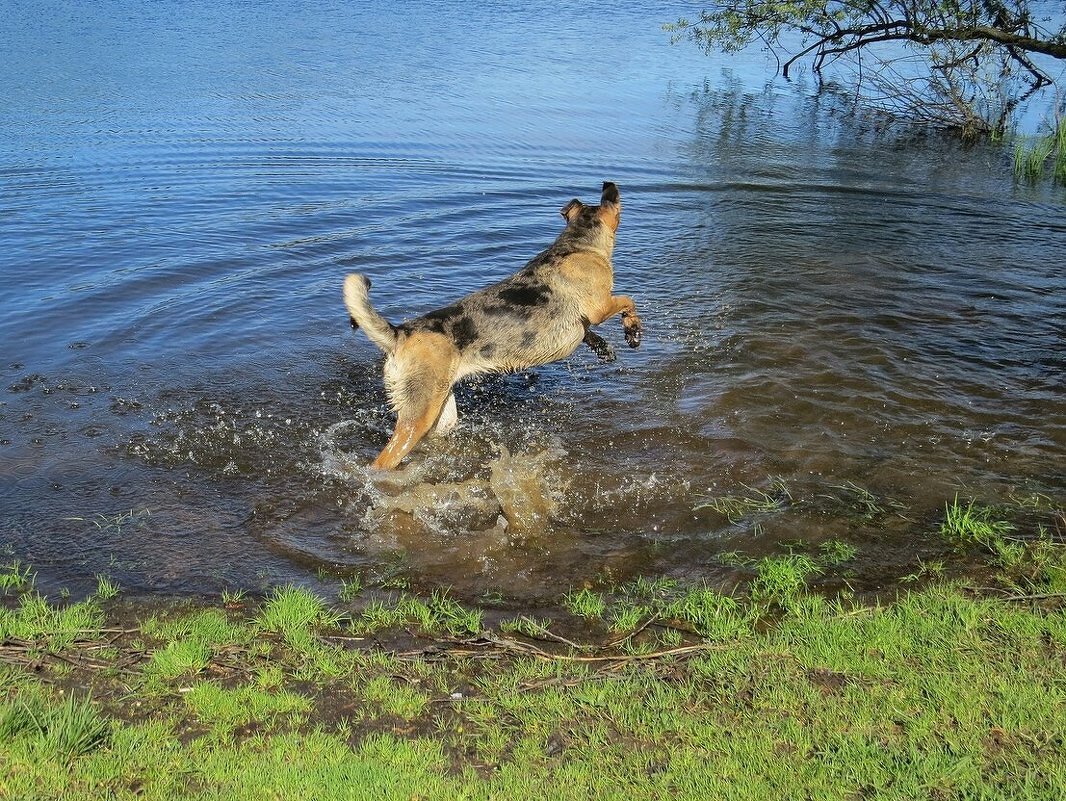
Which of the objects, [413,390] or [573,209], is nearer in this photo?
[413,390]

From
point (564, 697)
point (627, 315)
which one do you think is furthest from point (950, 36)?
point (564, 697)

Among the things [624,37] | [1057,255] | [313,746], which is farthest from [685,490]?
[624,37]

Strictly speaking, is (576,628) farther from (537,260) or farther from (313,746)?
(537,260)

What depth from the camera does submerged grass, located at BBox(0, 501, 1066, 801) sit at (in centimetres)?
372

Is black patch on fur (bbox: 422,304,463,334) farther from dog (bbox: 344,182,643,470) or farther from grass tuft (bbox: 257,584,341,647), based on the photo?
grass tuft (bbox: 257,584,341,647)

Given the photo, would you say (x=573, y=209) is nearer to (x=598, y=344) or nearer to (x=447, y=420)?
(x=598, y=344)

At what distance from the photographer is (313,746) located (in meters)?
4.04

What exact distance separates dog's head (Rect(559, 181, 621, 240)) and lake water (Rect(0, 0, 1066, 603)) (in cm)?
154

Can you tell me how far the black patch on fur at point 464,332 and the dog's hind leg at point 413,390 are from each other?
18cm

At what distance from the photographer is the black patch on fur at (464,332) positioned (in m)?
7.39

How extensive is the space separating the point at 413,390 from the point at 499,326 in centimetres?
99

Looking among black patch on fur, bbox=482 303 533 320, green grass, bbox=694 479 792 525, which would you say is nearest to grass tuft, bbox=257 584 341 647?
green grass, bbox=694 479 792 525

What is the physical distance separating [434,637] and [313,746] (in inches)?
46.8

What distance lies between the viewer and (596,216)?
8.62 meters
